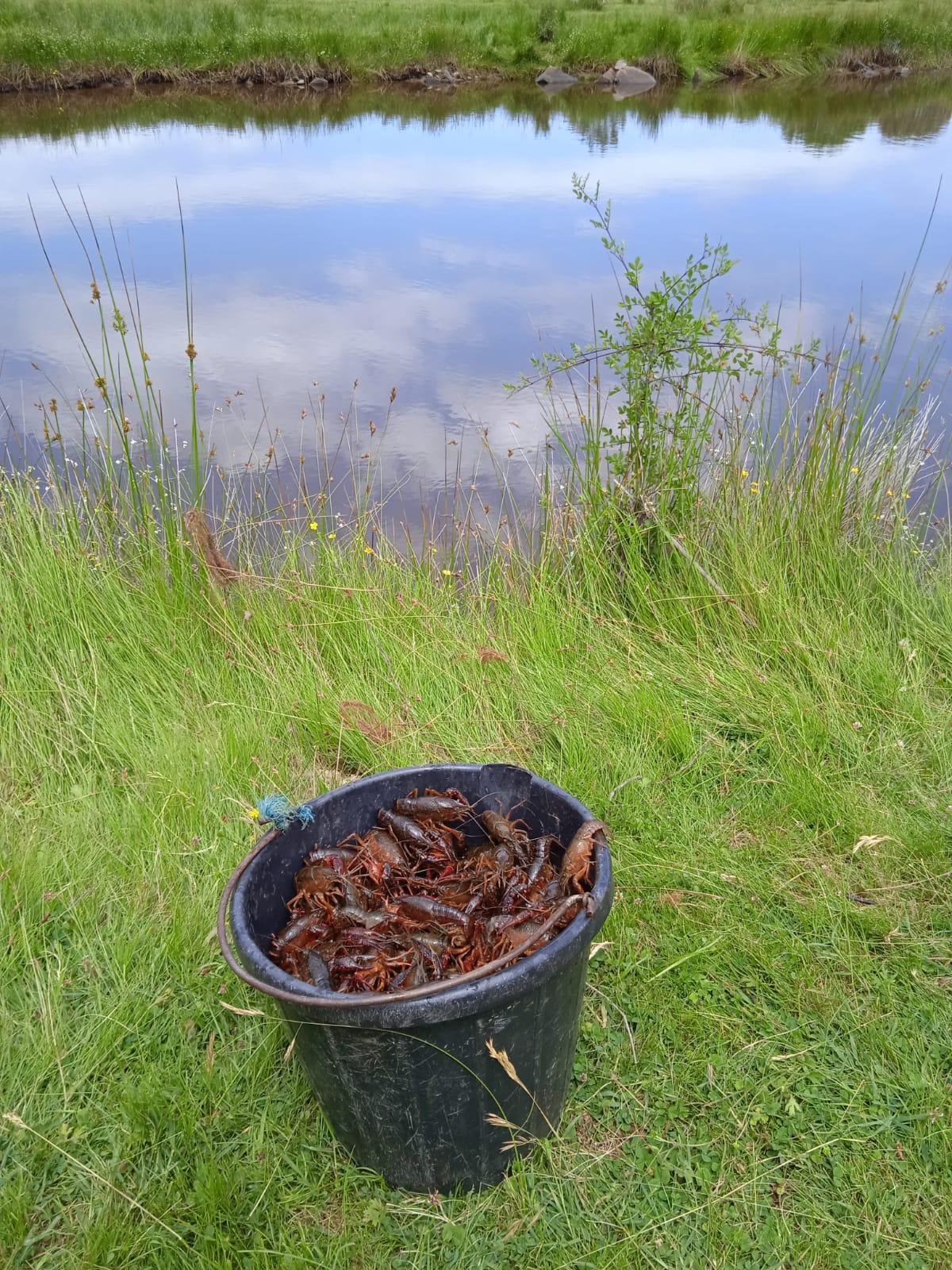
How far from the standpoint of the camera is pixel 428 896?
1.99m

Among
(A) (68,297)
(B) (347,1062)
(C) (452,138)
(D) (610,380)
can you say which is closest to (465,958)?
(B) (347,1062)

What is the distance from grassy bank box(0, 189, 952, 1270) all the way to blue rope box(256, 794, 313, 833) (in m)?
0.41

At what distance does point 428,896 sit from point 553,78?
71.8 feet

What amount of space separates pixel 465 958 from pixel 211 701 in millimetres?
1532

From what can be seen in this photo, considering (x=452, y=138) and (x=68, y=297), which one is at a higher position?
(x=452, y=138)

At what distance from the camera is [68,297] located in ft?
26.6

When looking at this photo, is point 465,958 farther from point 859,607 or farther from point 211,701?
point 859,607

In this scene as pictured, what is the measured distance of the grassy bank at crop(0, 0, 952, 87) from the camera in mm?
17688

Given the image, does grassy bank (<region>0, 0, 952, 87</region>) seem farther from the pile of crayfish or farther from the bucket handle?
the bucket handle

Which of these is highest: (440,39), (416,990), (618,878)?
(440,39)

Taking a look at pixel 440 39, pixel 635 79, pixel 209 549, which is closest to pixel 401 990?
pixel 209 549

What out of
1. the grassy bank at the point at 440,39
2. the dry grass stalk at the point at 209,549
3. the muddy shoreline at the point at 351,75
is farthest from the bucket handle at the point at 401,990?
the grassy bank at the point at 440,39

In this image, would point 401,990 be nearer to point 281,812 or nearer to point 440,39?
point 281,812

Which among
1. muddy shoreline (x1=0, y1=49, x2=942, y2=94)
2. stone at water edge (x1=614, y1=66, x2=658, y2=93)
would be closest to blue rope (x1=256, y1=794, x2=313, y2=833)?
muddy shoreline (x1=0, y1=49, x2=942, y2=94)
